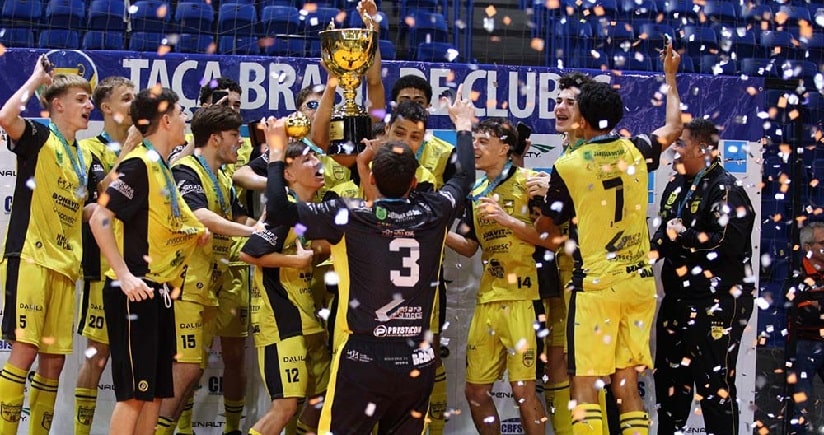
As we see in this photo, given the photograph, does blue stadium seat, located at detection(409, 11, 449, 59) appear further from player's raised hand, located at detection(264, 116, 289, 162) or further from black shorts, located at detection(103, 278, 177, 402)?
black shorts, located at detection(103, 278, 177, 402)

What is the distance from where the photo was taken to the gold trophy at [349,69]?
7062 mm

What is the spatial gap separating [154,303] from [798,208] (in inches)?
212

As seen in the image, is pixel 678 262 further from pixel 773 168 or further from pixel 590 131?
pixel 773 168

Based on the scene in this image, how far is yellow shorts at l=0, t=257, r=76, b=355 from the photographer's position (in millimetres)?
6617

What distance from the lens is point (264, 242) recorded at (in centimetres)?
687

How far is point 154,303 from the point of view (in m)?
6.26

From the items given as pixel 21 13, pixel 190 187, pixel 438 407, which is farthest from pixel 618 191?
pixel 21 13

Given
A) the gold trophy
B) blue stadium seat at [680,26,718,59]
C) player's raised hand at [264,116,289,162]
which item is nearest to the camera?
player's raised hand at [264,116,289,162]

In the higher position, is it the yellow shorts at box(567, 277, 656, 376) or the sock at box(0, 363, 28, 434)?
the yellow shorts at box(567, 277, 656, 376)

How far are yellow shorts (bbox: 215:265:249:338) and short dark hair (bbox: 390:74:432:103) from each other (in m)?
1.63

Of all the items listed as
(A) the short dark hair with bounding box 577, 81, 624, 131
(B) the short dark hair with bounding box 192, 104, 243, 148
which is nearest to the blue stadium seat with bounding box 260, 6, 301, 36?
(B) the short dark hair with bounding box 192, 104, 243, 148

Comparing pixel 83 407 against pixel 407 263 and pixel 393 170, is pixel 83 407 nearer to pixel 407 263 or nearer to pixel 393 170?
pixel 407 263

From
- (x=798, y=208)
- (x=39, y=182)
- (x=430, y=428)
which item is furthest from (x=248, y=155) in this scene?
(x=798, y=208)

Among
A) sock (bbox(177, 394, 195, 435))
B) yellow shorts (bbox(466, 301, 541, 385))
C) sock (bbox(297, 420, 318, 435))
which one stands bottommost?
sock (bbox(177, 394, 195, 435))
